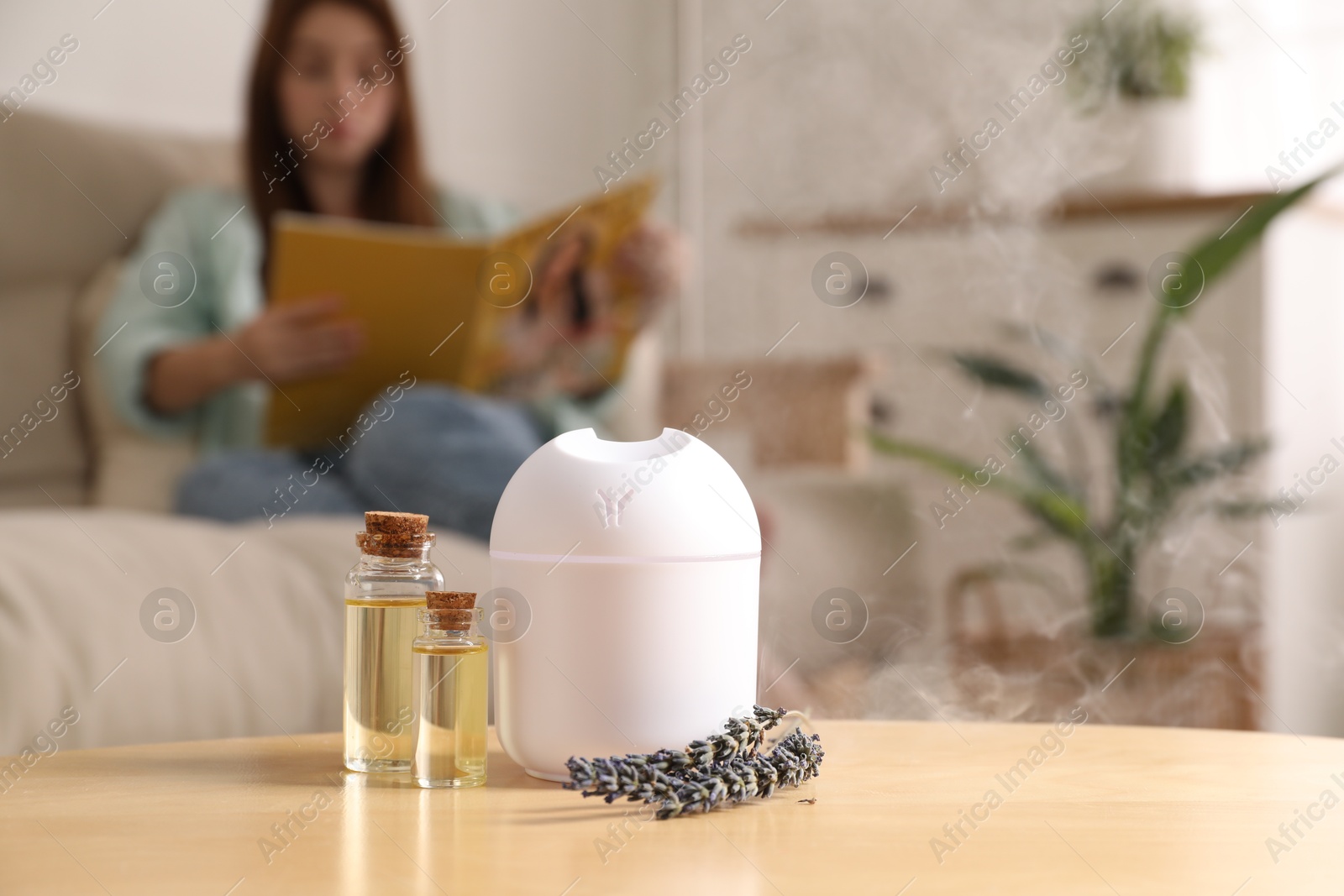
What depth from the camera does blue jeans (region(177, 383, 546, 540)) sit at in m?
1.29

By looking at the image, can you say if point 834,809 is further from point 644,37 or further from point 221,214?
point 644,37

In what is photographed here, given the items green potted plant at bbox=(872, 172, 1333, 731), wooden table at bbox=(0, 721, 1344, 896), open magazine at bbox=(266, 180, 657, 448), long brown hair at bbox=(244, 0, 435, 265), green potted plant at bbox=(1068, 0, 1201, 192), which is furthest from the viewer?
green potted plant at bbox=(1068, 0, 1201, 192)

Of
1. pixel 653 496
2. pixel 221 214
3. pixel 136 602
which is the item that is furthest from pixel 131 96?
pixel 653 496

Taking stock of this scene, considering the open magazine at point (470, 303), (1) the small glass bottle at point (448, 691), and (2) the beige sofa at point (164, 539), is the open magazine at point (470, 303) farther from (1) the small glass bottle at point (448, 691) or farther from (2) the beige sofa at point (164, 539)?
(1) the small glass bottle at point (448, 691)

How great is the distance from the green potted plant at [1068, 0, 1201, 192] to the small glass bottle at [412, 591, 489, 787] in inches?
88.1

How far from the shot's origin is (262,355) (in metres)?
1.61

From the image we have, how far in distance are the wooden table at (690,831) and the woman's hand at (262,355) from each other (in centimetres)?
103

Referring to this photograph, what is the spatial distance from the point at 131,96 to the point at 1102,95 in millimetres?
1809

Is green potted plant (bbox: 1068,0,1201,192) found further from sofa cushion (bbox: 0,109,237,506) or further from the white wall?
sofa cushion (bbox: 0,109,237,506)

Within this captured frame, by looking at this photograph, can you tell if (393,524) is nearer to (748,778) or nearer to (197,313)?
(748,778)

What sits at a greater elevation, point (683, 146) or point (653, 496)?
point (683, 146)

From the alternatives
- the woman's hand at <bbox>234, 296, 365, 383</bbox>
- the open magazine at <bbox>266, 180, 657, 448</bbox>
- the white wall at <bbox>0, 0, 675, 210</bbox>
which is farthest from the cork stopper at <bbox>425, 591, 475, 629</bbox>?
the white wall at <bbox>0, 0, 675, 210</bbox>

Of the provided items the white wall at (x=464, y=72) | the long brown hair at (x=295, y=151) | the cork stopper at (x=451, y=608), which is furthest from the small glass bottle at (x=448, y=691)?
the white wall at (x=464, y=72)

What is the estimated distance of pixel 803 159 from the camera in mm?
2861
